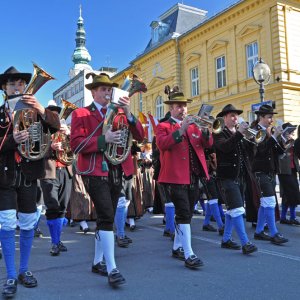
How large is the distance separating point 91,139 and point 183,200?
4.78 feet

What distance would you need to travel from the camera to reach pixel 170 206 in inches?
281

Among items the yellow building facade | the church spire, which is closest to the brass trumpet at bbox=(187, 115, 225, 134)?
the yellow building facade

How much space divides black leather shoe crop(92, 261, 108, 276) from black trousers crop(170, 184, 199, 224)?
41.6 inches

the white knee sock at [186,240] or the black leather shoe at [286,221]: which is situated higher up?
the white knee sock at [186,240]

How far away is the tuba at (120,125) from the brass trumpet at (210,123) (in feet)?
2.54

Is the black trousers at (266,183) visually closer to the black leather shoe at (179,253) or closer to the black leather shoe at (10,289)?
the black leather shoe at (179,253)

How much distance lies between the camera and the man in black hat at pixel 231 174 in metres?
5.57

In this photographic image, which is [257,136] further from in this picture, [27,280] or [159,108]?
[159,108]

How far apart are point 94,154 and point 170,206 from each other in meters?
3.03

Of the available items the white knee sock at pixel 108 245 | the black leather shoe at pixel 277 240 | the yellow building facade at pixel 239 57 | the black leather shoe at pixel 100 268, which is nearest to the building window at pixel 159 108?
the yellow building facade at pixel 239 57

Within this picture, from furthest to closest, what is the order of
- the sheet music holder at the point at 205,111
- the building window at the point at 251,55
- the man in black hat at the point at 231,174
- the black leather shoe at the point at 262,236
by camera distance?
1. the building window at the point at 251,55
2. the black leather shoe at the point at 262,236
3. the man in black hat at the point at 231,174
4. the sheet music holder at the point at 205,111

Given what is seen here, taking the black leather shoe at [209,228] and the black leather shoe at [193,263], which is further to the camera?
the black leather shoe at [209,228]

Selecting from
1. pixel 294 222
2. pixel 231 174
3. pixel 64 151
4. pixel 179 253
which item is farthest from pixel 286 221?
pixel 64 151

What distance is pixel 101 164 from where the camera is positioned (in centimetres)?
437
